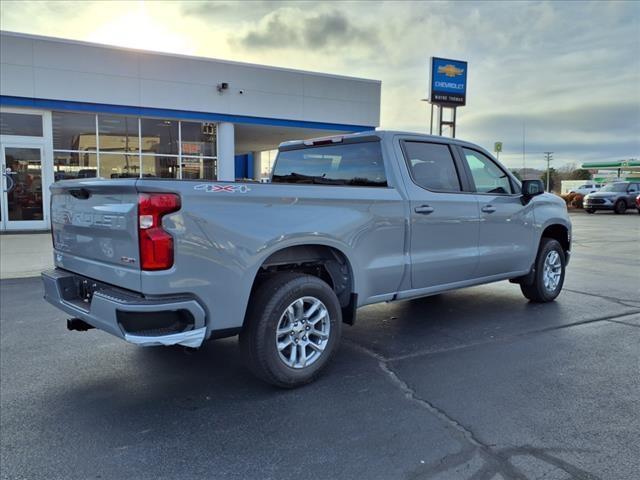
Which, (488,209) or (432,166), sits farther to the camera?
(488,209)

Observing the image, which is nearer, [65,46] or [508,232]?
[508,232]

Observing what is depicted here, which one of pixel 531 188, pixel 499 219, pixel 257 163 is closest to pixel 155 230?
pixel 499 219

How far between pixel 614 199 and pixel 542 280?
2620 centimetres

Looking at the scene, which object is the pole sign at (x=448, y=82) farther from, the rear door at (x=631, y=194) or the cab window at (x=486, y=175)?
the cab window at (x=486, y=175)

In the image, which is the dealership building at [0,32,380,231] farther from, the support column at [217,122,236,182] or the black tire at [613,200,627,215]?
the black tire at [613,200,627,215]

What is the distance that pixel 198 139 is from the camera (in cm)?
1783

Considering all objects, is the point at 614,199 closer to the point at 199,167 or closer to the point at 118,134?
the point at 199,167

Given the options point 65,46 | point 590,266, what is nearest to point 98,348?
point 590,266

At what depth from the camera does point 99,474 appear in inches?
→ 109

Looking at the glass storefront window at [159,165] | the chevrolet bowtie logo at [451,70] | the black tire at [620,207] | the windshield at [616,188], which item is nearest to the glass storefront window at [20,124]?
the glass storefront window at [159,165]

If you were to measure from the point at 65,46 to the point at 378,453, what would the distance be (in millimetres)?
15824

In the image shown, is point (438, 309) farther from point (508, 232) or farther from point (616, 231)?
point (616, 231)

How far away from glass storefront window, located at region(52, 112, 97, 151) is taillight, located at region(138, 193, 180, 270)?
14.5 m

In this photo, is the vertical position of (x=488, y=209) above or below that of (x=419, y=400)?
above
